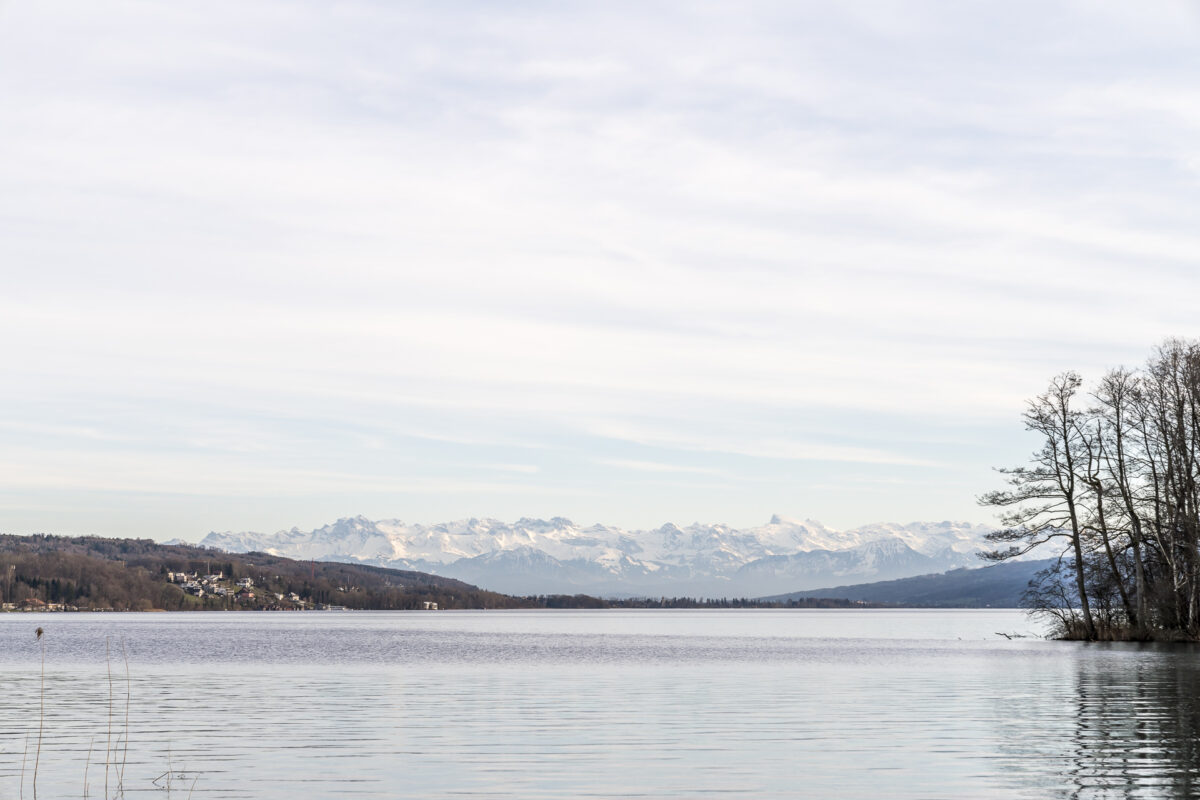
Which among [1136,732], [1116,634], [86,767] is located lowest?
[86,767]

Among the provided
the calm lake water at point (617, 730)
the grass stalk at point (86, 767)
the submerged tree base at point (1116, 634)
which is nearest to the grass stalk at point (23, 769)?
the calm lake water at point (617, 730)

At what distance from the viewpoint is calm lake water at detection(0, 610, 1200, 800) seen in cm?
1869

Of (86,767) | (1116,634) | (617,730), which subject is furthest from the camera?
(1116,634)

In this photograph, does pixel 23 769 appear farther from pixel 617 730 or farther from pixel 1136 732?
pixel 1136 732

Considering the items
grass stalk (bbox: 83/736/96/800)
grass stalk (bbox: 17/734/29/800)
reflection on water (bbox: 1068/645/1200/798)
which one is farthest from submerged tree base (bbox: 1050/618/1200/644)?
grass stalk (bbox: 17/734/29/800)

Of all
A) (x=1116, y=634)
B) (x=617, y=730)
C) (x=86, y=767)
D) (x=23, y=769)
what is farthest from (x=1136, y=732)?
(x=1116, y=634)

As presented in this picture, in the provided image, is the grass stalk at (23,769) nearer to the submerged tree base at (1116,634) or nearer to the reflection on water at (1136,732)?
the reflection on water at (1136,732)

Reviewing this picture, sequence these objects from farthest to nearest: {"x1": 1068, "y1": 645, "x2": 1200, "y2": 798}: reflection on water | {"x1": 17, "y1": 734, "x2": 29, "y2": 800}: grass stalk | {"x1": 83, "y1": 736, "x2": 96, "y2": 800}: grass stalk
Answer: {"x1": 83, "y1": 736, "x2": 96, "y2": 800}: grass stalk
{"x1": 17, "y1": 734, "x2": 29, "y2": 800}: grass stalk
{"x1": 1068, "y1": 645, "x2": 1200, "y2": 798}: reflection on water

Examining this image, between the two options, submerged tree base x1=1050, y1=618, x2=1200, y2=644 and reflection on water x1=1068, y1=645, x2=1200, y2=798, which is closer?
reflection on water x1=1068, y1=645, x2=1200, y2=798

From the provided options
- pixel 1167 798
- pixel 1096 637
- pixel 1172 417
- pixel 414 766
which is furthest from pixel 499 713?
pixel 1096 637

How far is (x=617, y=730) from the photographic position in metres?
26.3

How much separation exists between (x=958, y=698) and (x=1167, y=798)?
1791cm

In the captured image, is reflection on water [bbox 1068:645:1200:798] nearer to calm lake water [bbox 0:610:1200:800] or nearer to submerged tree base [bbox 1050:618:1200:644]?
calm lake water [bbox 0:610:1200:800]

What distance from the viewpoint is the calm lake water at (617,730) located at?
18.7 meters
